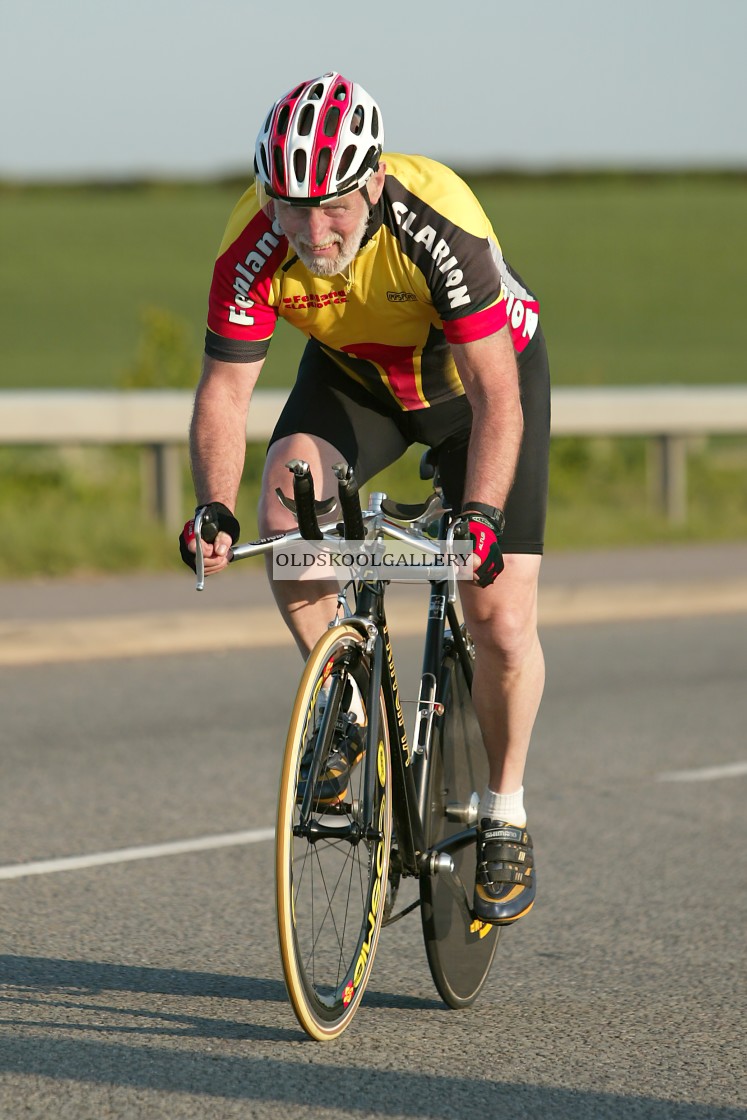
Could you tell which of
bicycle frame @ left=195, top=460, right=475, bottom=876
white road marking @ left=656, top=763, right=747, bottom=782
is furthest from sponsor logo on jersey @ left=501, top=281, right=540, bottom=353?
white road marking @ left=656, top=763, right=747, bottom=782

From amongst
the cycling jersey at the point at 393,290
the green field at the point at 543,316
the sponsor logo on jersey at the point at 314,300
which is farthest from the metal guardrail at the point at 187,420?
the sponsor logo on jersey at the point at 314,300

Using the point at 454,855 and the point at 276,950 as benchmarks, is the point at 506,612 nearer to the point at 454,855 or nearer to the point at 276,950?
the point at 454,855

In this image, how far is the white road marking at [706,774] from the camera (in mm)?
7390

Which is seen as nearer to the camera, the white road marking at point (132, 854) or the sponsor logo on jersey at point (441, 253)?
the sponsor logo on jersey at point (441, 253)

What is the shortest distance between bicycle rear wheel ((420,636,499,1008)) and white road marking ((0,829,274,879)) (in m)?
1.70

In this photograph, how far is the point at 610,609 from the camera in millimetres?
11688

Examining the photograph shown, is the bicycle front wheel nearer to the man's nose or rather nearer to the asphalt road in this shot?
the asphalt road

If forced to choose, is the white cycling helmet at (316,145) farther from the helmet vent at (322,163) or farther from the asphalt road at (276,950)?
the asphalt road at (276,950)

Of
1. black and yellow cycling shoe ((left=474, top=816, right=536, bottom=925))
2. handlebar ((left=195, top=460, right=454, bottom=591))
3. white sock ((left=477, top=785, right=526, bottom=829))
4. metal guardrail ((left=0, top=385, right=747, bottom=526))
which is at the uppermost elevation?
handlebar ((left=195, top=460, right=454, bottom=591))

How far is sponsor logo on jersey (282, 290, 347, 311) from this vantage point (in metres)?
4.34

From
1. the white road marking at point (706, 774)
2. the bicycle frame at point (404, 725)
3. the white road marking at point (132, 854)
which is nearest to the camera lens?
the bicycle frame at point (404, 725)

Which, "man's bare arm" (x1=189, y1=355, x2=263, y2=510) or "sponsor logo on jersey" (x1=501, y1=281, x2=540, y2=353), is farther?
"sponsor logo on jersey" (x1=501, y1=281, x2=540, y2=353)

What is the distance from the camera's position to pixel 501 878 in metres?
4.49

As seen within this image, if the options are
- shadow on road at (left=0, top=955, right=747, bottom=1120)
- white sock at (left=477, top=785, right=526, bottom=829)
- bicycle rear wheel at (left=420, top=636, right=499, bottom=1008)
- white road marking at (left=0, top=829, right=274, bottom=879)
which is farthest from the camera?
white road marking at (left=0, top=829, right=274, bottom=879)
